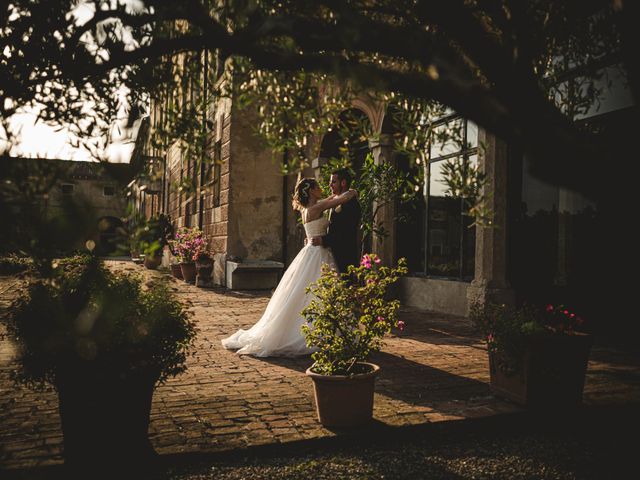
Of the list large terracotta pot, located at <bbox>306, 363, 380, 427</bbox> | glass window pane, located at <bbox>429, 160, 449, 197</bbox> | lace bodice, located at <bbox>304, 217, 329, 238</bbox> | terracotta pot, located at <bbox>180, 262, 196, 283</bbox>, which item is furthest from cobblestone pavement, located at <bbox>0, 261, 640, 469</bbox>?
terracotta pot, located at <bbox>180, 262, 196, 283</bbox>

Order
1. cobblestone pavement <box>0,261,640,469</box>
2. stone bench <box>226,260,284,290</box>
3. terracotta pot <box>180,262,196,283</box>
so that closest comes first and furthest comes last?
cobblestone pavement <box>0,261,640,469</box>
stone bench <box>226,260,284,290</box>
terracotta pot <box>180,262,196,283</box>

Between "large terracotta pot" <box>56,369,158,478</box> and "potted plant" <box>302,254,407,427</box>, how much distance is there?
1325 millimetres

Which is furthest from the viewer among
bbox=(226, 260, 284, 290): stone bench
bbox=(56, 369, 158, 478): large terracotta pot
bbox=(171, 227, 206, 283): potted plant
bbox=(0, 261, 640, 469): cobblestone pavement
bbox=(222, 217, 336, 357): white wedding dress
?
bbox=(171, 227, 206, 283): potted plant

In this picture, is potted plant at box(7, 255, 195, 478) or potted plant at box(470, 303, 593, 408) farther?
potted plant at box(470, 303, 593, 408)

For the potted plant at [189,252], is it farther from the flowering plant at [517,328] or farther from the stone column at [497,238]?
the flowering plant at [517,328]

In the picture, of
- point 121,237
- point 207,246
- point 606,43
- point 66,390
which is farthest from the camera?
point 207,246

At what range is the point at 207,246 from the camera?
16078mm

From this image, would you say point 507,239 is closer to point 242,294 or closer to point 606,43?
point 606,43

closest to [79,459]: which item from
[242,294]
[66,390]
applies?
[66,390]

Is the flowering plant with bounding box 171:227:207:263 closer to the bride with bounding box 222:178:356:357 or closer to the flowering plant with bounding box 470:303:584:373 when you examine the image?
the bride with bounding box 222:178:356:357

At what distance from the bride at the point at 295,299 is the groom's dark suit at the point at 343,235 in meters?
0.09

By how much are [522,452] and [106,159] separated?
3.20m

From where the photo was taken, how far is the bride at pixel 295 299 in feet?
21.0

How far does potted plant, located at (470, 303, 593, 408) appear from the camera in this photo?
413 centimetres
